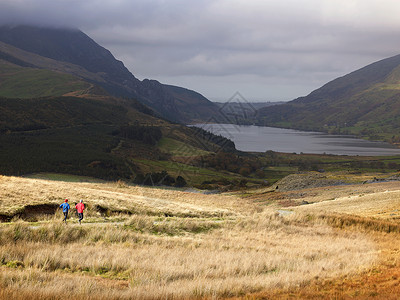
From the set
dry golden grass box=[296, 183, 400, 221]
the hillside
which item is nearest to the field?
dry golden grass box=[296, 183, 400, 221]

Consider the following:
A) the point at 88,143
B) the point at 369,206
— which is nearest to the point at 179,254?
the point at 369,206

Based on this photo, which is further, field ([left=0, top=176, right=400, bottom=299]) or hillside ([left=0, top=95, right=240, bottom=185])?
hillside ([left=0, top=95, right=240, bottom=185])

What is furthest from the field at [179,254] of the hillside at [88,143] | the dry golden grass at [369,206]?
the hillside at [88,143]

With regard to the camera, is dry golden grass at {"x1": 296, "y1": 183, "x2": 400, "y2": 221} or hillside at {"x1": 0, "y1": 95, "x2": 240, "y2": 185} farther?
hillside at {"x1": 0, "y1": 95, "x2": 240, "y2": 185}

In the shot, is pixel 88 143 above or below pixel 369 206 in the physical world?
above

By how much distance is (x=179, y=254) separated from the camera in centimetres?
1433

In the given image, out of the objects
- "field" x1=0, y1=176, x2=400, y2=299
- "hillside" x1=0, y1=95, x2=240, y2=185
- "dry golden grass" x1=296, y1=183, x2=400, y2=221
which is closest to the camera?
"field" x1=0, y1=176, x2=400, y2=299

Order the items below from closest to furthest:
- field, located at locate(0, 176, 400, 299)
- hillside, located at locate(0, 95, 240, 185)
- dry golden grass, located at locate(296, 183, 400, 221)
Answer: field, located at locate(0, 176, 400, 299) → dry golden grass, located at locate(296, 183, 400, 221) → hillside, located at locate(0, 95, 240, 185)

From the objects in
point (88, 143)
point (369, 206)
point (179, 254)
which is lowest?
point (369, 206)

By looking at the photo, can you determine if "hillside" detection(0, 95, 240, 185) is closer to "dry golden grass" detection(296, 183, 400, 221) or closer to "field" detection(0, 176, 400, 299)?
"dry golden grass" detection(296, 183, 400, 221)

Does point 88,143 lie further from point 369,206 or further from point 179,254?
point 179,254

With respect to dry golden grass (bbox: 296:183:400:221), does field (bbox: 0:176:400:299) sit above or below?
above

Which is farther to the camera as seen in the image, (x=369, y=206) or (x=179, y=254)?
(x=369, y=206)

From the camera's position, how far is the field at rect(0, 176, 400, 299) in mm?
10188
